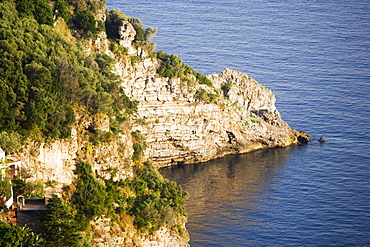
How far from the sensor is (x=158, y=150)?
118250mm

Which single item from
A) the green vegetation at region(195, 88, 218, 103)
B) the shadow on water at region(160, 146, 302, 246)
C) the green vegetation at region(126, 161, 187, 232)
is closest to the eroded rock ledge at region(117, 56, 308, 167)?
the green vegetation at region(195, 88, 218, 103)

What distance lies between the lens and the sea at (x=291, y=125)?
325 ft

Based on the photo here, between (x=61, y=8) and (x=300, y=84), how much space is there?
6272 cm

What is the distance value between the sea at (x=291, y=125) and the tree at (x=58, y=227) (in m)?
26.8

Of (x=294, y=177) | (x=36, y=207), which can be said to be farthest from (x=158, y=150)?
(x=36, y=207)

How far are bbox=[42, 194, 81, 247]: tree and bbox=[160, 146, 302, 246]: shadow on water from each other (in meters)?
28.1

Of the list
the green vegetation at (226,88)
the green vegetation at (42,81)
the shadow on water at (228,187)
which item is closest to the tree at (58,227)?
the green vegetation at (42,81)

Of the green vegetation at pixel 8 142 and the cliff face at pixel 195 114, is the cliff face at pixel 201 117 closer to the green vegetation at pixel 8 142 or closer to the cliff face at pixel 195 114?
the cliff face at pixel 195 114

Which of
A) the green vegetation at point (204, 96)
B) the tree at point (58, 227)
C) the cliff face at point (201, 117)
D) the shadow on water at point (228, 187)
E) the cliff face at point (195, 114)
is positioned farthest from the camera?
the green vegetation at point (204, 96)

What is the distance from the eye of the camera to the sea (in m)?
99.1

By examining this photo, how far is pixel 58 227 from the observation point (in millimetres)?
68438

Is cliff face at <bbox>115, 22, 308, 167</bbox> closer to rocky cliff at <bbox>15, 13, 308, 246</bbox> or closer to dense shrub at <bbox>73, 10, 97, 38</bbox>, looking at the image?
rocky cliff at <bbox>15, 13, 308, 246</bbox>

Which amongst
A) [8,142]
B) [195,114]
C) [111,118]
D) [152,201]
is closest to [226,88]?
[195,114]

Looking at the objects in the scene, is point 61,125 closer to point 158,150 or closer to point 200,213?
point 200,213
